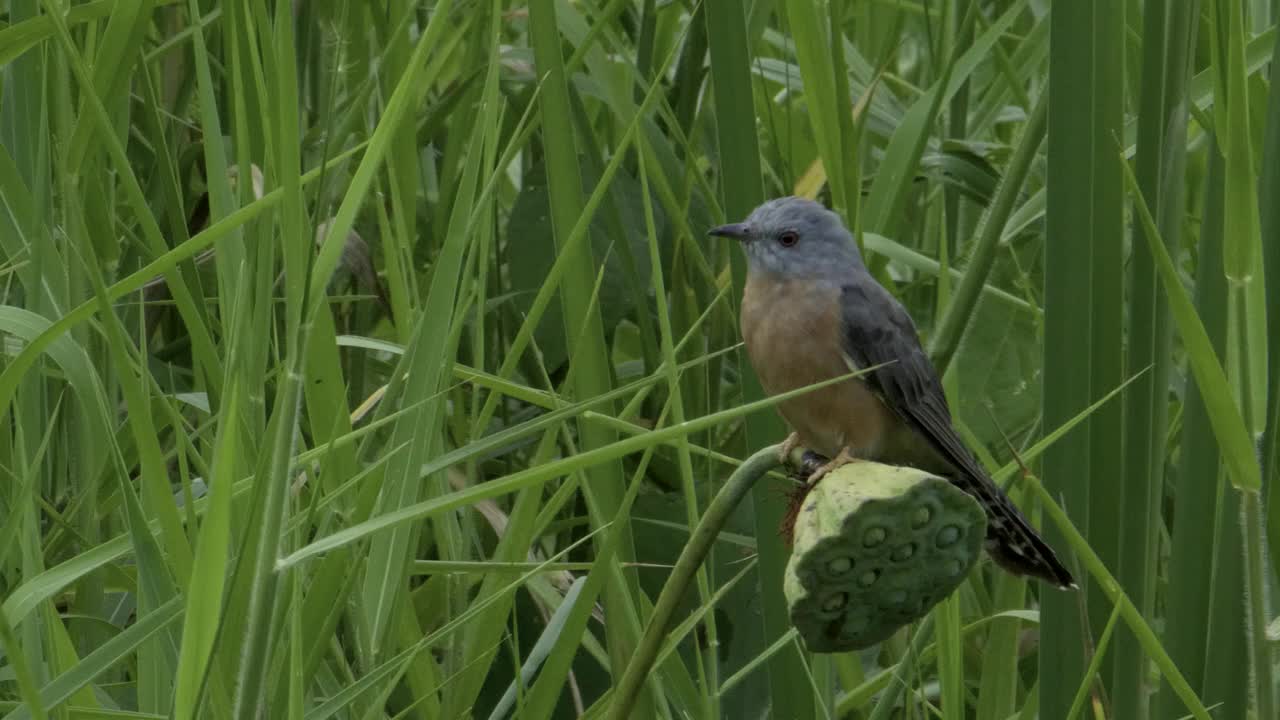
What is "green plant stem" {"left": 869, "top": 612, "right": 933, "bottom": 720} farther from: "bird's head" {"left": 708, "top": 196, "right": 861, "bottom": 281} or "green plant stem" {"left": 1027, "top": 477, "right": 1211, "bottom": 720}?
"bird's head" {"left": 708, "top": 196, "right": 861, "bottom": 281}

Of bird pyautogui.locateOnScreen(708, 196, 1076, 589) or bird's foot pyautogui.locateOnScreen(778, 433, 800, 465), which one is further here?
bird pyautogui.locateOnScreen(708, 196, 1076, 589)

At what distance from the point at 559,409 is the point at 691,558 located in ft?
0.84

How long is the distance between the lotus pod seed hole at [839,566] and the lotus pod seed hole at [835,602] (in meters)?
0.01

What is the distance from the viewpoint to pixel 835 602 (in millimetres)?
1029

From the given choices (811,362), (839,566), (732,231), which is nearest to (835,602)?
(839,566)

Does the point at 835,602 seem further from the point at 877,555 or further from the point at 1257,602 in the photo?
the point at 1257,602

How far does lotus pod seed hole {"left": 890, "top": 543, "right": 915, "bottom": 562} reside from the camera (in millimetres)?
1031

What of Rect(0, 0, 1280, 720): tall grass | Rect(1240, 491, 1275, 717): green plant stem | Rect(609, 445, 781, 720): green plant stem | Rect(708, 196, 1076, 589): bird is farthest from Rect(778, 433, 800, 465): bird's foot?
Rect(1240, 491, 1275, 717): green plant stem

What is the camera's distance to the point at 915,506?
3.38 feet

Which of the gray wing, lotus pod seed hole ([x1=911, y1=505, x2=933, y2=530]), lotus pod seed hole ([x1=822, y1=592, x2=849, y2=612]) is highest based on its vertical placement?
lotus pod seed hole ([x1=911, y1=505, x2=933, y2=530])

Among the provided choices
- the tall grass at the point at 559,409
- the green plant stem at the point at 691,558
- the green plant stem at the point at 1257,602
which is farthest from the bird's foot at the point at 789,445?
the green plant stem at the point at 1257,602

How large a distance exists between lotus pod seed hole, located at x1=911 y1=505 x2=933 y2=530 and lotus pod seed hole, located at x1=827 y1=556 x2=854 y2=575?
48 millimetres

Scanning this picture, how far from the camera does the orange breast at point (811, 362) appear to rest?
1.86m

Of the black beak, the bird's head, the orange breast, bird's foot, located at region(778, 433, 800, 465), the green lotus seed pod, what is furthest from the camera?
the bird's head
